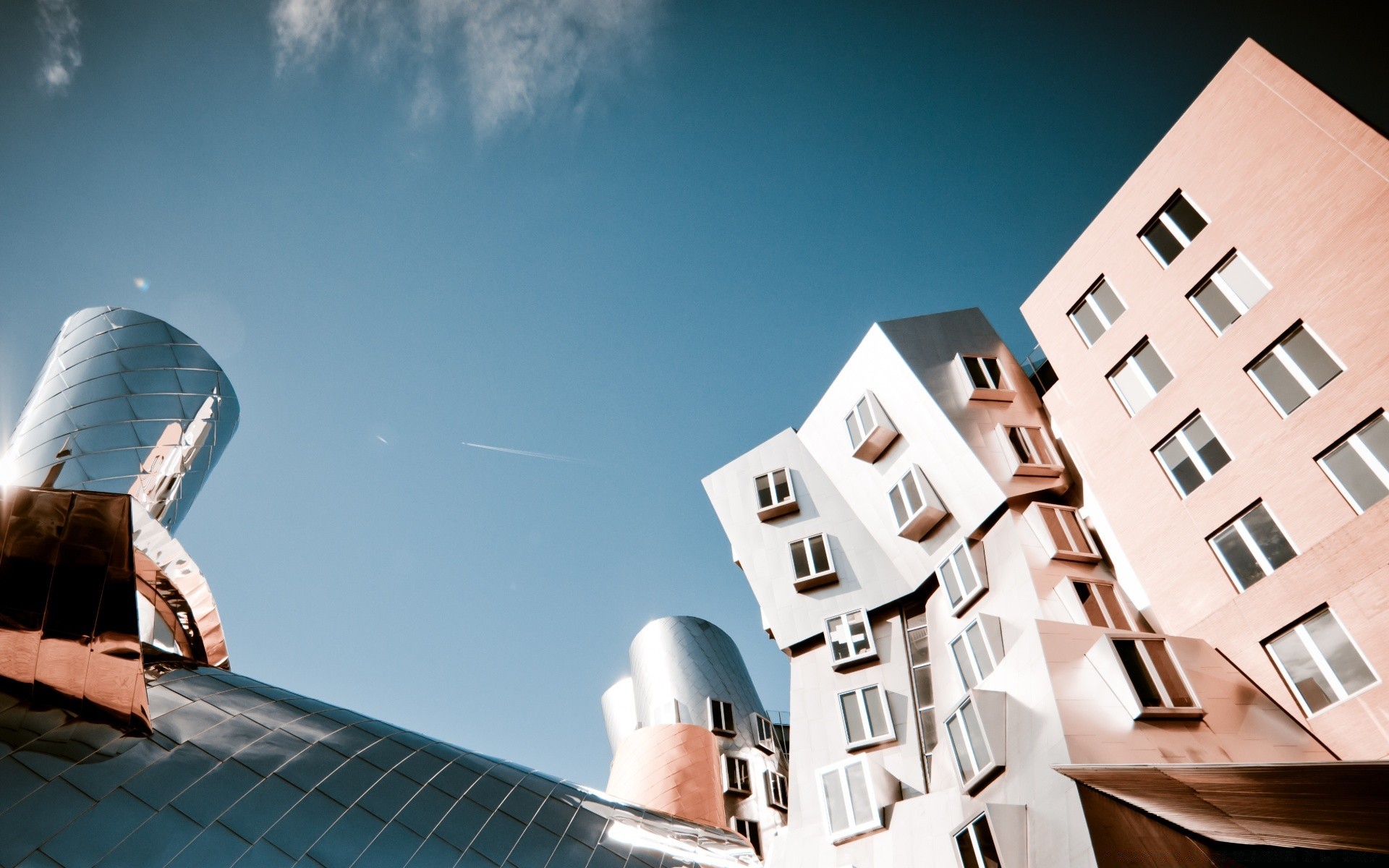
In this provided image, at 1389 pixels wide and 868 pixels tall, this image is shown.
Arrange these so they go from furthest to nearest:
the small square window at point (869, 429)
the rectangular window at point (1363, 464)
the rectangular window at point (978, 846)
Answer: the small square window at point (869, 429) < the rectangular window at point (978, 846) < the rectangular window at point (1363, 464)

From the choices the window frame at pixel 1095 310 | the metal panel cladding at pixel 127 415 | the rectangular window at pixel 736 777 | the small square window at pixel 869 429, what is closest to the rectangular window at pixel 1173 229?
the window frame at pixel 1095 310

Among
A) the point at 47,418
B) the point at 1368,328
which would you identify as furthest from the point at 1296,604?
the point at 47,418

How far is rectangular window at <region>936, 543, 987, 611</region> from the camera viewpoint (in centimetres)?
2008

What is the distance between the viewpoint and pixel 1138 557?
17.3 meters

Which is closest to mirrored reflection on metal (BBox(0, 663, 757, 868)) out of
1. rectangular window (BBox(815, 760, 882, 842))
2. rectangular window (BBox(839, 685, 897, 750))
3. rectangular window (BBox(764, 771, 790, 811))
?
rectangular window (BBox(815, 760, 882, 842))

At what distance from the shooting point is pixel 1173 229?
60.6 feet

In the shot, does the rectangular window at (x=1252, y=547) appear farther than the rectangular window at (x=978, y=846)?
No

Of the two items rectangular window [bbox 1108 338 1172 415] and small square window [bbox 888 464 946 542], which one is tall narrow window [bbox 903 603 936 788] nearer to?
small square window [bbox 888 464 946 542]

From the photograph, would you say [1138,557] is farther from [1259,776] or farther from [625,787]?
[625,787]

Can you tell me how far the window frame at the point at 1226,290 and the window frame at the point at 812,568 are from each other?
13.1 meters

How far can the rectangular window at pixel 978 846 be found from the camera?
14.9 metres

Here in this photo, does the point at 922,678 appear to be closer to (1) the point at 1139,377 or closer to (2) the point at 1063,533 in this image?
(2) the point at 1063,533

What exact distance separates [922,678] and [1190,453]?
990 centimetres

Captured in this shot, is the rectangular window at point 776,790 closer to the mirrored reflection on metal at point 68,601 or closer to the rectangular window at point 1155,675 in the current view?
the rectangular window at point 1155,675
